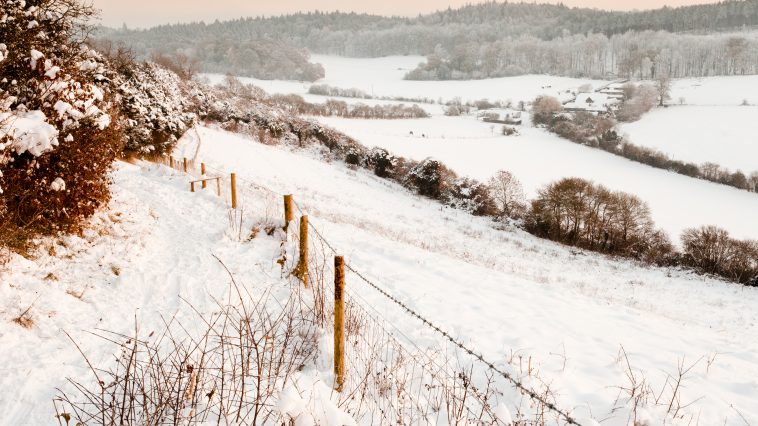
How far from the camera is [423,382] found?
5.46 m

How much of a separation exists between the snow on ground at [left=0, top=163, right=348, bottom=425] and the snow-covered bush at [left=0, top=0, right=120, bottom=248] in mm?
529

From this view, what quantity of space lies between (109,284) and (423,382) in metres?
5.18

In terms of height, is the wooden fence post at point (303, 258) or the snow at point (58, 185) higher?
the snow at point (58, 185)

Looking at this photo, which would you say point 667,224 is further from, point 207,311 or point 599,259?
point 207,311

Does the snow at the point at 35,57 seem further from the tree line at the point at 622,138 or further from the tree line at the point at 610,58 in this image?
the tree line at the point at 610,58

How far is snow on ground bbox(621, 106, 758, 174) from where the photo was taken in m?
60.6

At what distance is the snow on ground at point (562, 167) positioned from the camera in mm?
42438

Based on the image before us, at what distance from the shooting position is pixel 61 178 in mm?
7680

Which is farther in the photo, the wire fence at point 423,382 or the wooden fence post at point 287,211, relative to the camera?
the wooden fence post at point 287,211

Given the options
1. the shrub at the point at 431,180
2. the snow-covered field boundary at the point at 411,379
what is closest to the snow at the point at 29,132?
the snow-covered field boundary at the point at 411,379

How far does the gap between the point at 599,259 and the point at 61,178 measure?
3046 centimetres

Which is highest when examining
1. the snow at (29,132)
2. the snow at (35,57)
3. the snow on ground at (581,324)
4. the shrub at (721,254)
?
the snow at (35,57)

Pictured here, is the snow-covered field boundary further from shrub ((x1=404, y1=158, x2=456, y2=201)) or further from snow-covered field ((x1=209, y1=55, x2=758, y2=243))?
snow-covered field ((x1=209, y1=55, x2=758, y2=243))

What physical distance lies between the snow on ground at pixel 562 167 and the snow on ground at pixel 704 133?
7.70m
